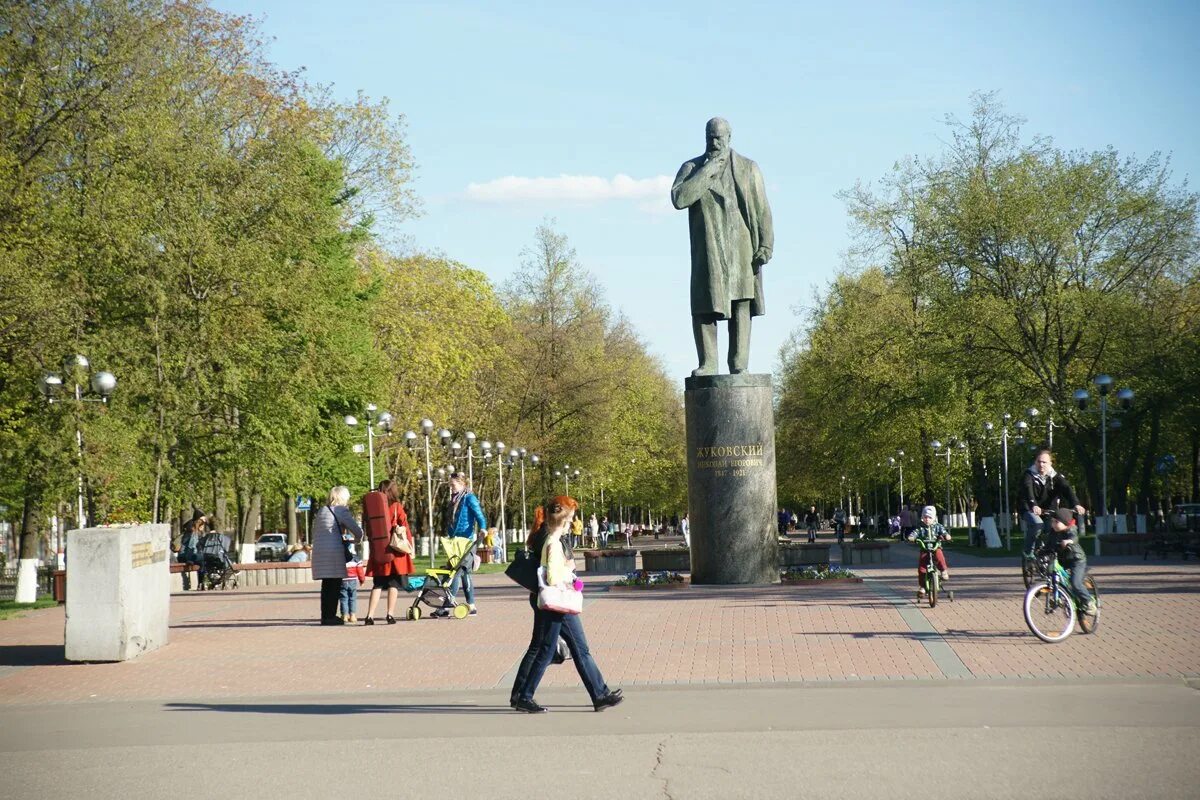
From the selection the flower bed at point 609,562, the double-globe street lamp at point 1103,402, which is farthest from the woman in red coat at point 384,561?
the double-globe street lamp at point 1103,402

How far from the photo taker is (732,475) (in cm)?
2264

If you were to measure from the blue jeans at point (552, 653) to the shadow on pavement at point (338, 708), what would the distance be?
0.34 metres

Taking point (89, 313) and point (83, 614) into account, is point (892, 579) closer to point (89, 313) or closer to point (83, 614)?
point (83, 614)

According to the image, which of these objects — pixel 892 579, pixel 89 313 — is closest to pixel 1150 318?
pixel 892 579

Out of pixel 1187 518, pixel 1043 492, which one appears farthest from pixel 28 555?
pixel 1187 518

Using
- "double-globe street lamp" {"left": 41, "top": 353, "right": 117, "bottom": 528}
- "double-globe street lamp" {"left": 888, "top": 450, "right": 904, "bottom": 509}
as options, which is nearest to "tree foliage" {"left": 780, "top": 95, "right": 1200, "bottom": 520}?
"double-globe street lamp" {"left": 888, "top": 450, "right": 904, "bottom": 509}

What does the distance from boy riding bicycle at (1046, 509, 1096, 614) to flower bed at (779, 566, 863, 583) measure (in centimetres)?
964

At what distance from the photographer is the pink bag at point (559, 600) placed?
10.8 metres

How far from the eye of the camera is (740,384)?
2284 cm

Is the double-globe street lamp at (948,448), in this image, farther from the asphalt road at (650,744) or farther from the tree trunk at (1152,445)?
the asphalt road at (650,744)

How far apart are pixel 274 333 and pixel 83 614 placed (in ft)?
75.7

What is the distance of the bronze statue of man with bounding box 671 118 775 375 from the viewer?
23.6 metres

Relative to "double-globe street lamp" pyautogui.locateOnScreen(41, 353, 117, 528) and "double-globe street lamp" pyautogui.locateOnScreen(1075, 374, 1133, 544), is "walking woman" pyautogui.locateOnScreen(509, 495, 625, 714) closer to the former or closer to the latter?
"double-globe street lamp" pyautogui.locateOnScreen(41, 353, 117, 528)

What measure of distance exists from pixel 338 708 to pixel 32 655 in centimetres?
644
